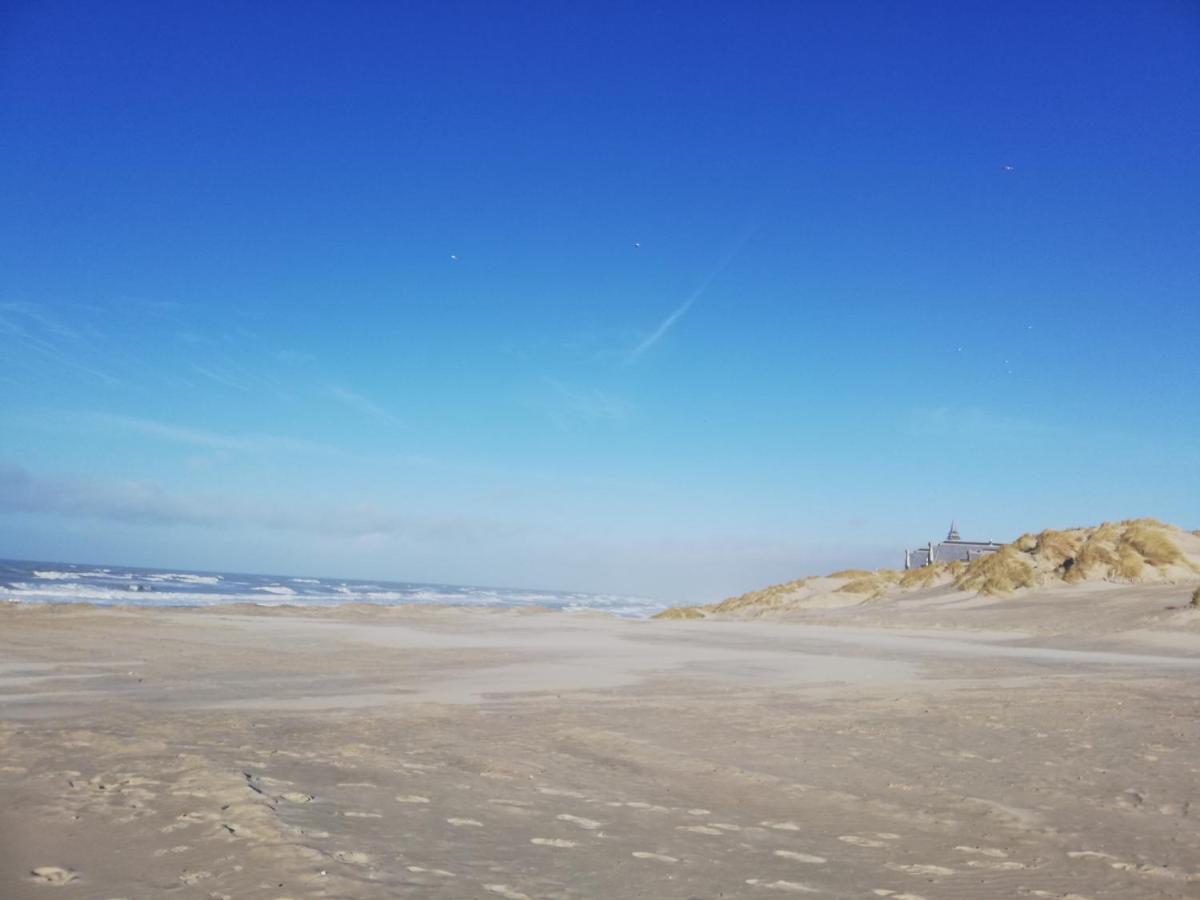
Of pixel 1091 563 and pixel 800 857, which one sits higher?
pixel 1091 563

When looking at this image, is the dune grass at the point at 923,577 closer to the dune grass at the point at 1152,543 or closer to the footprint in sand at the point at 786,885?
the dune grass at the point at 1152,543

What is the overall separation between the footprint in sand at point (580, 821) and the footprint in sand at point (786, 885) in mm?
1171

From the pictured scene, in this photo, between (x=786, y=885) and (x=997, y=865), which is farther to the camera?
(x=997, y=865)

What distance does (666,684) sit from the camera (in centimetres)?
1229

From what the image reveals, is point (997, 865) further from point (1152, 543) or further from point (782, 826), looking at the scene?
point (1152, 543)

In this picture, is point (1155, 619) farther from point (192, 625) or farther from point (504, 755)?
point (192, 625)

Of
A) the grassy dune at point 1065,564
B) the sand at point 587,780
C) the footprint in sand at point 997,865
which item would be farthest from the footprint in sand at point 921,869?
the grassy dune at point 1065,564

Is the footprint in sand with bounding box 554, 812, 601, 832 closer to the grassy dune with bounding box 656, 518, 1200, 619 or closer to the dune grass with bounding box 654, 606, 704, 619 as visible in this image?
the grassy dune with bounding box 656, 518, 1200, 619

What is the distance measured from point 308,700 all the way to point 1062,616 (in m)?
19.4

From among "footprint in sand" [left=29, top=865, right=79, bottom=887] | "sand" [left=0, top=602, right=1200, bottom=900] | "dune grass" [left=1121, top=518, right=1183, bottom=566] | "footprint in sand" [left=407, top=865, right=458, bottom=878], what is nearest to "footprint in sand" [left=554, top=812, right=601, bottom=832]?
"sand" [left=0, top=602, right=1200, bottom=900]

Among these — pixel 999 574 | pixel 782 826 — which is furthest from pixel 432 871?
pixel 999 574

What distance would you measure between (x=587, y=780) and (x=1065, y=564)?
87.3ft

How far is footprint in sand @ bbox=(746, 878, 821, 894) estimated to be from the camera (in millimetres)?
4141

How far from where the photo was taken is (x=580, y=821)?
5289 mm
